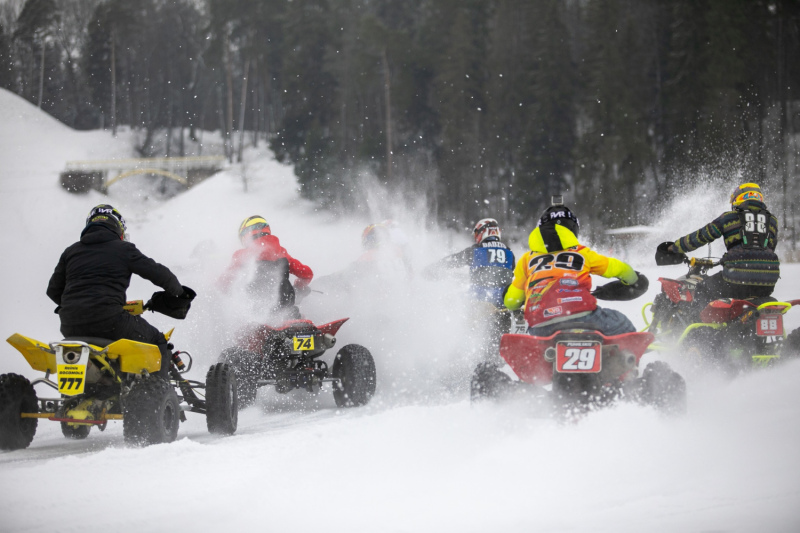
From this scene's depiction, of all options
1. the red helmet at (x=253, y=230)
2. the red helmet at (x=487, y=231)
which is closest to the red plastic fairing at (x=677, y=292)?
the red helmet at (x=487, y=231)

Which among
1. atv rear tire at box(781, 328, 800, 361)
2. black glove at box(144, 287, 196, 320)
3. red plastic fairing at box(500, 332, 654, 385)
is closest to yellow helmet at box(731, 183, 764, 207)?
atv rear tire at box(781, 328, 800, 361)

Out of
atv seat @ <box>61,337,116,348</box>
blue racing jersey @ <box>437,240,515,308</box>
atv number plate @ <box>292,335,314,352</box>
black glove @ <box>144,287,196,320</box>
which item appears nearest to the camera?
atv seat @ <box>61,337,116,348</box>

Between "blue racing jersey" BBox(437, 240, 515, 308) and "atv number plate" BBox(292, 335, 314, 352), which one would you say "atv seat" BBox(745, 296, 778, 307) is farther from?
"atv number plate" BBox(292, 335, 314, 352)

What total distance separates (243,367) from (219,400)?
1670 millimetres

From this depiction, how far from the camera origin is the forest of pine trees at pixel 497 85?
39.9 m

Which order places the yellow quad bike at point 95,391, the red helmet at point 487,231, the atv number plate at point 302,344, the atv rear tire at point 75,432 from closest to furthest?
the yellow quad bike at point 95,391, the atv rear tire at point 75,432, the atv number plate at point 302,344, the red helmet at point 487,231

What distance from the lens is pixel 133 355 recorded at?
638 centimetres

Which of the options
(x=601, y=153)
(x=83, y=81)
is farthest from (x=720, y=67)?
(x=83, y=81)

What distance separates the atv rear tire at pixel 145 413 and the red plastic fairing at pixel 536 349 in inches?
104

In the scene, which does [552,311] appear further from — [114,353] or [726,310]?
[726,310]

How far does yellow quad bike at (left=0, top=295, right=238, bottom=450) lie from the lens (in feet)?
19.6

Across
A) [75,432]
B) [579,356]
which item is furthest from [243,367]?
[579,356]

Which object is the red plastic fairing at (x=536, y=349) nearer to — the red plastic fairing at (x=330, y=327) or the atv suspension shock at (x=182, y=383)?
the atv suspension shock at (x=182, y=383)

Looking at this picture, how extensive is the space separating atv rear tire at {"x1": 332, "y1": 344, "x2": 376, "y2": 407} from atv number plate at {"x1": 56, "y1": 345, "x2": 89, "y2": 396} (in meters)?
3.36
